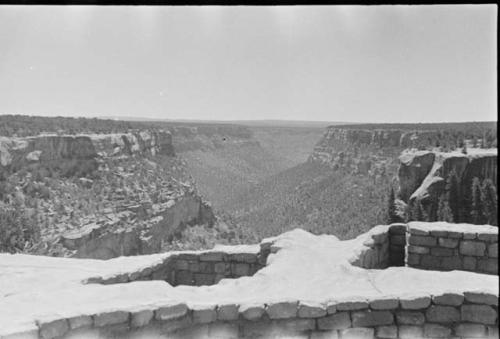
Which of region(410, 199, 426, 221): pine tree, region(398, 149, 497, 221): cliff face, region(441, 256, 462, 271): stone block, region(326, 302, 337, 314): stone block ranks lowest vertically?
region(410, 199, 426, 221): pine tree

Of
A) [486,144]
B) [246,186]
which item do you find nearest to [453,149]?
[486,144]

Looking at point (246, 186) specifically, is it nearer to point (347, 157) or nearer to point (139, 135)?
point (347, 157)

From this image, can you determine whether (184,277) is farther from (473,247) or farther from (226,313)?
(473,247)

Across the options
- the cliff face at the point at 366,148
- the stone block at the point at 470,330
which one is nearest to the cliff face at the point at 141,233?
the stone block at the point at 470,330

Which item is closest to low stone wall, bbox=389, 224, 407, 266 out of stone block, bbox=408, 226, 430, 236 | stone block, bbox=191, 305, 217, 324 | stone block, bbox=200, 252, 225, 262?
stone block, bbox=408, 226, 430, 236

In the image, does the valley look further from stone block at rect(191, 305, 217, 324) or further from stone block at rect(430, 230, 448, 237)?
stone block at rect(191, 305, 217, 324)

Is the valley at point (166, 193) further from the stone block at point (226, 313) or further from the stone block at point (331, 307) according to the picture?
the stone block at point (331, 307)

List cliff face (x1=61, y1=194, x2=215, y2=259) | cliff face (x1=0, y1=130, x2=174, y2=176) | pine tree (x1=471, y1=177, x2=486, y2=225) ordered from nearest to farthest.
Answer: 1. cliff face (x1=61, y1=194, x2=215, y2=259)
2. cliff face (x1=0, y1=130, x2=174, y2=176)
3. pine tree (x1=471, y1=177, x2=486, y2=225)
